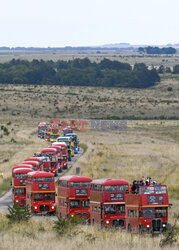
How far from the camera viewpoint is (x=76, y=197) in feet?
112

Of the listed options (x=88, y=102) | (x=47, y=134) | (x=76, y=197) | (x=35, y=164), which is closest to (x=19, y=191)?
(x=35, y=164)

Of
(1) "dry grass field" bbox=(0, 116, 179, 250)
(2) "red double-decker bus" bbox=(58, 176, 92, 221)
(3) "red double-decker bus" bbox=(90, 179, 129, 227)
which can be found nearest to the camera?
(1) "dry grass field" bbox=(0, 116, 179, 250)

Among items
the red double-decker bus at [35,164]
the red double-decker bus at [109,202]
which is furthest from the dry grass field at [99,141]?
the red double-decker bus at [35,164]

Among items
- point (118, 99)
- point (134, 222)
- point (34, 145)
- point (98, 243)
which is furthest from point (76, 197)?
point (118, 99)

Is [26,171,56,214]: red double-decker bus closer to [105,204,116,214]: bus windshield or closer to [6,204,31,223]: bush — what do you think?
[105,204,116,214]: bus windshield

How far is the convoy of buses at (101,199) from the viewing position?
93.0 ft

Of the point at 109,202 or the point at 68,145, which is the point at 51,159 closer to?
the point at 68,145

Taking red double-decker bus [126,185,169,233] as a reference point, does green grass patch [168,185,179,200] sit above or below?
below

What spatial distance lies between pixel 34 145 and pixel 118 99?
81.6 m

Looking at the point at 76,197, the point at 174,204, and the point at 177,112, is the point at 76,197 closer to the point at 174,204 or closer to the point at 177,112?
the point at 174,204

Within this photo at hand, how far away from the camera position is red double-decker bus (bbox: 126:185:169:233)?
2812 cm

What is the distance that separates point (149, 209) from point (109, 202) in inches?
128

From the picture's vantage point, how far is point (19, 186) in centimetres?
4141

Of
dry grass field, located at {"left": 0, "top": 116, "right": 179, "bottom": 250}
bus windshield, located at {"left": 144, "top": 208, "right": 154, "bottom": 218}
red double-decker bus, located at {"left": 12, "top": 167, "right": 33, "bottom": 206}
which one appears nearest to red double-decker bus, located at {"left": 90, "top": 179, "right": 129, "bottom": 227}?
dry grass field, located at {"left": 0, "top": 116, "right": 179, "bottom": 250}
